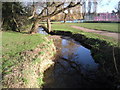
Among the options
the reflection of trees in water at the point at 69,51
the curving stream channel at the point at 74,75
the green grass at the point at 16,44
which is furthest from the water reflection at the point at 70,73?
the green grass at the point at 16,44

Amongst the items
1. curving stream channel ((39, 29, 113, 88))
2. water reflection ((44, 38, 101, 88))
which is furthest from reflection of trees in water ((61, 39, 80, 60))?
curving stream channel ((39, 29, 113, 88))

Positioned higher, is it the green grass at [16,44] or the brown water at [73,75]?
the green grass at [16,44]

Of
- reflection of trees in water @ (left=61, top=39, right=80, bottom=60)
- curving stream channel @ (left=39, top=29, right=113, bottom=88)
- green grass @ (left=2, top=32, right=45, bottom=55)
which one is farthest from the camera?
reflection of trees in water @ (left=61, top=39, right=80, bottom=60)

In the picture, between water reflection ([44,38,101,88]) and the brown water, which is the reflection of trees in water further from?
the brown water

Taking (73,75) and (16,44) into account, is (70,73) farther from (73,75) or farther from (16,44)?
(16,44)

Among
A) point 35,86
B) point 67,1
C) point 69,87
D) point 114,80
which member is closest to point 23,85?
point 35,86

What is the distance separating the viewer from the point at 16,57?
547cm

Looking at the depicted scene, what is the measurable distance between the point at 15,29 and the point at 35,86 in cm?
1449

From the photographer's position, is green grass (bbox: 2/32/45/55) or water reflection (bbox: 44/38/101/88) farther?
green grass (bbox: 2/32/45/55)

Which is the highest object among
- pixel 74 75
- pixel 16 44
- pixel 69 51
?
pixel 16 44

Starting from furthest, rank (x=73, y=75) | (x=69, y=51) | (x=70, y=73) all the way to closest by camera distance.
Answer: (x=69, y=51), (x=70, y=73), (x=73, y=75)

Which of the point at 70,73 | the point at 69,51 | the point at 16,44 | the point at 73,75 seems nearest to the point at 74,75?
the point at 73,75

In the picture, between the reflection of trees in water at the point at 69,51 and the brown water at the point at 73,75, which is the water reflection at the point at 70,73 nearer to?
the brown water at the point at 73,75

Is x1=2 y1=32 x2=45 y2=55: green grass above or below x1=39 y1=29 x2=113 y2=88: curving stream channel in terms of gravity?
above
